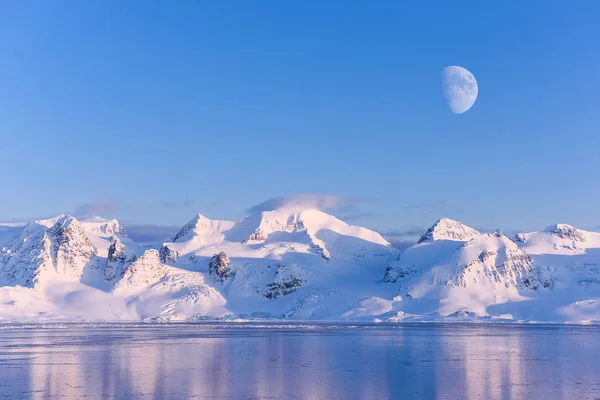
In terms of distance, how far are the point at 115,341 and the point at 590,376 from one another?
59.8 meters

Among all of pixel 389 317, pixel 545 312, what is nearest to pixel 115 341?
pixel 389 317

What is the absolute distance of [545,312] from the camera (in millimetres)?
193125

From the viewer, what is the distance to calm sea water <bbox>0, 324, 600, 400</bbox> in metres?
48.0

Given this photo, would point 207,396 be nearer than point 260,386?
Yes

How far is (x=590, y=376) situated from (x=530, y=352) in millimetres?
21381

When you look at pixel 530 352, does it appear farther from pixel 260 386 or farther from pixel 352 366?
pixel 260 386

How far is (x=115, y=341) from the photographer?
316ft

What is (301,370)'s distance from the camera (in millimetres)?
60062

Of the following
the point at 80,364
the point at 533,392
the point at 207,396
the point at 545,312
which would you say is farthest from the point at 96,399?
the point at 545,312

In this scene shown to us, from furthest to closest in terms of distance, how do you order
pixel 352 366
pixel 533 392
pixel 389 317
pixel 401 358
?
1. pixel 389 317
2. pixel 401 358
3. pixel 352 366
4. pixel 533 392

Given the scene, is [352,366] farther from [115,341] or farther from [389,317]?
[389,317]

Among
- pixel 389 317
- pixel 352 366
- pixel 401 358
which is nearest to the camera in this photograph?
pixel 352 366

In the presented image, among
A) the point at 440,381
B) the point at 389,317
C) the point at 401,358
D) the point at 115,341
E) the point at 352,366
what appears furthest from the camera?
the point at 389,317

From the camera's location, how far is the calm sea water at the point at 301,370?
4800 cm
